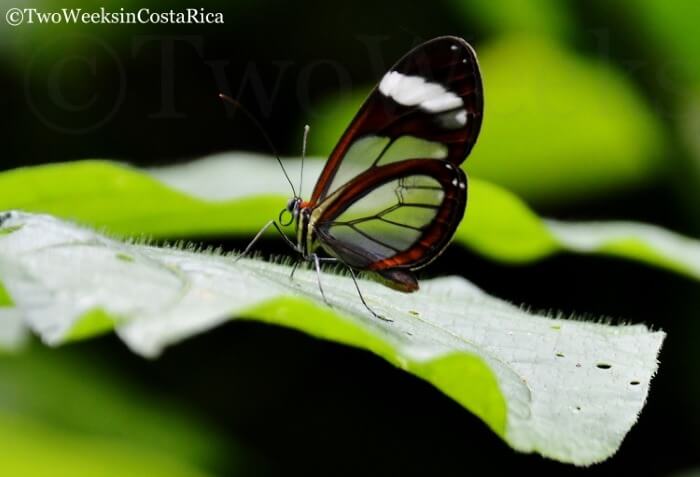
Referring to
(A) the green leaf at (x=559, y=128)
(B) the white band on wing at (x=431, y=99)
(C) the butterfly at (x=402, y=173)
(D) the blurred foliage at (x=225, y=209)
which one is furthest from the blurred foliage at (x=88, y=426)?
(A) the green leaf at (x=559, y=128)

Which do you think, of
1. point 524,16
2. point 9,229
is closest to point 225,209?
point 9,229

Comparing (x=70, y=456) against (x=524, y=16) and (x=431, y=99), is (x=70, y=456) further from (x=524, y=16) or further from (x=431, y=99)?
(x=524, y=16)

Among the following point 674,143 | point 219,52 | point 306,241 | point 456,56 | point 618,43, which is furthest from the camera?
point 219,52

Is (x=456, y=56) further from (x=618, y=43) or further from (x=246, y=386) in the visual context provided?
(x=618, y=43)

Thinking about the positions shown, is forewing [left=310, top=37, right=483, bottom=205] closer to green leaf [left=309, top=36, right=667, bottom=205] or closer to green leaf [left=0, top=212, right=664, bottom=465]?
green leaf [left=0, top=212, right=664, bottom=465]

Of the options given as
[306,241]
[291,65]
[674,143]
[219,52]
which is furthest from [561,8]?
[306,241]

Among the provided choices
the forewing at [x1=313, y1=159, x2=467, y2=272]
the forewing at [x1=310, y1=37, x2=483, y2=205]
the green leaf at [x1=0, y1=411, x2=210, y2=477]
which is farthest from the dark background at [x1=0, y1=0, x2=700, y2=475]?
the forewing at [x1=310, y1=37, x2=483, y2=205]

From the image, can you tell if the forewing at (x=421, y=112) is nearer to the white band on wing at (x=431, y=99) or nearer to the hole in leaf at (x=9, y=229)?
the white band on wing at (x=431, y=99)
